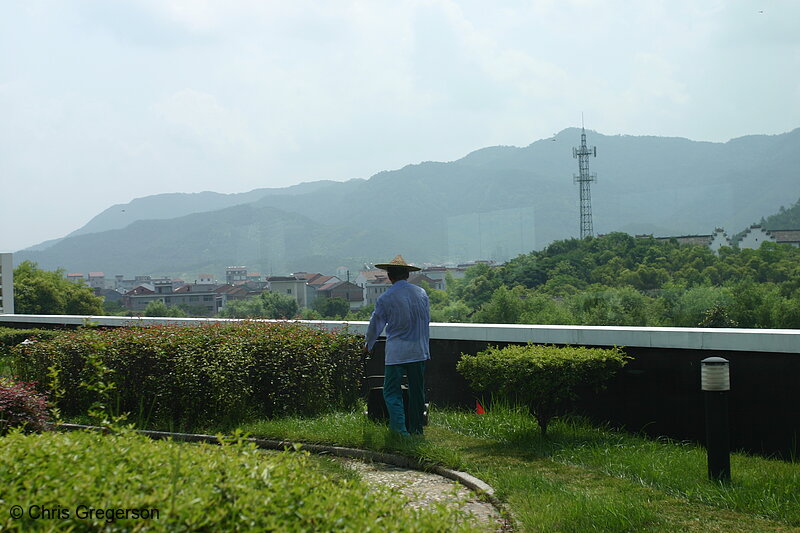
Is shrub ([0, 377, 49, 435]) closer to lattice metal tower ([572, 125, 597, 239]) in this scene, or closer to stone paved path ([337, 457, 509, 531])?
stone paved path ([337, 457, 509, 531])

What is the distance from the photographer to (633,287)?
21125 mm

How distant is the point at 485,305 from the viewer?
21875mm

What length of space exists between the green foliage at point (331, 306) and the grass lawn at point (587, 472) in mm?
12030

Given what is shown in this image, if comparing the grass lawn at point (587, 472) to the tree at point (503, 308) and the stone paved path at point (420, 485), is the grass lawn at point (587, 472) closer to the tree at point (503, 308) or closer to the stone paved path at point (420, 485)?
the stone paved path at point (420, 485)

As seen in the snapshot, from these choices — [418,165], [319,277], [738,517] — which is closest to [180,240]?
[418,165]

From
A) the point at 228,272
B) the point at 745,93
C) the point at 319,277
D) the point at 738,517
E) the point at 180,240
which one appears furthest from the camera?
the point at 180,240

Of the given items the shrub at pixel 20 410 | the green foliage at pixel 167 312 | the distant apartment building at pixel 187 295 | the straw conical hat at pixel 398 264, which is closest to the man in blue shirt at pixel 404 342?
the straw conical hat at pixel 398 264

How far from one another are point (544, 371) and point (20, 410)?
3.96 meters

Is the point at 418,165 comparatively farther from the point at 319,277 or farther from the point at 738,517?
the point at 738,517

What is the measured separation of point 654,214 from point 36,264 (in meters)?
35.8

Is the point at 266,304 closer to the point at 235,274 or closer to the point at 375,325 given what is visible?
the point at 235,274

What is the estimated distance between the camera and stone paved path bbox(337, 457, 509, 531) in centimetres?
480

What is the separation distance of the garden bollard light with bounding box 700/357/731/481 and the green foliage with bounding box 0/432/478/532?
2.89 metres

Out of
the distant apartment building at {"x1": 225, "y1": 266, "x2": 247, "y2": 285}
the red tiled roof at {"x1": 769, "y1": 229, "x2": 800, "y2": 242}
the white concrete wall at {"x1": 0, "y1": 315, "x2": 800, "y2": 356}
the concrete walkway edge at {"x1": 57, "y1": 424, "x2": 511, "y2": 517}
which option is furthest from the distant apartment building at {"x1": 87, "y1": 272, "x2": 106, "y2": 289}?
the concrete walkway edge at {"x1": 57, "y1": 424, "x2": 511, "y2": 517}
